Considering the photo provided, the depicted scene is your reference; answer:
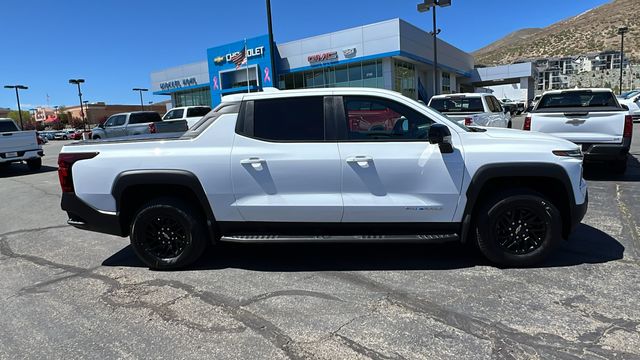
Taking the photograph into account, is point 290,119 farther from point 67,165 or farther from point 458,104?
point 458,104

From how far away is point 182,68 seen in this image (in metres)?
48.2

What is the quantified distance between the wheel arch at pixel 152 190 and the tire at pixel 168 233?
12 cm

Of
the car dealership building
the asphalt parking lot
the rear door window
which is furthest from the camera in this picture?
the car dealership building

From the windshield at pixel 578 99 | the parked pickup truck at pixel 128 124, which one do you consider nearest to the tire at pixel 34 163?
the parked pickup truck at pixel 128 124

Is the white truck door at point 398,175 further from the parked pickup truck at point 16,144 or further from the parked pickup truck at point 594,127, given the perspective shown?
the parked pickup truck at point 16,144

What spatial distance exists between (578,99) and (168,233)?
354 inches

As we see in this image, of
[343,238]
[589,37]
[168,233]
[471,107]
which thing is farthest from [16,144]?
[589,37]

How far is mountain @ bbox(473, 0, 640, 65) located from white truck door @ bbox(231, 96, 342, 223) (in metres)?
125

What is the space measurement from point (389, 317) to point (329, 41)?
1335 inches

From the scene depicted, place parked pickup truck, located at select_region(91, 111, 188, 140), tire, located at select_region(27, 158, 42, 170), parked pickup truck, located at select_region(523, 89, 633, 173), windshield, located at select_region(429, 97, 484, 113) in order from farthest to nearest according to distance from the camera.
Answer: parked pickup truck, located at select_region(91, 111, 188, 140) → tire, located at select_region(27, 158, 42, 170) → windshield, located at select_region(429, 97, 484, 113) → parked pickup truck, located at select_region(523, 89, 633, 173)

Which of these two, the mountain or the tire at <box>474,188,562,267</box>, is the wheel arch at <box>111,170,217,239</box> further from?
the mountain

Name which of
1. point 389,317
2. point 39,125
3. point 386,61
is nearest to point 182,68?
point 386,61

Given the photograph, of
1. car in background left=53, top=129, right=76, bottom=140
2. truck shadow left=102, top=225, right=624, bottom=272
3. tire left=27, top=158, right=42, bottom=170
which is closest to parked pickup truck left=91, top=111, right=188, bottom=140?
tire left=27, top=158, right=42, bottom=170

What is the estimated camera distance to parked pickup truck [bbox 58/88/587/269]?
4.21m
